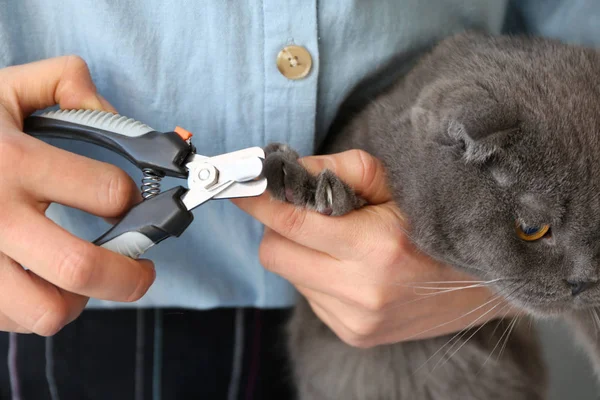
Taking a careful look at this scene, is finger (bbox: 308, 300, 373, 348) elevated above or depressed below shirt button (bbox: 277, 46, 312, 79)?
below

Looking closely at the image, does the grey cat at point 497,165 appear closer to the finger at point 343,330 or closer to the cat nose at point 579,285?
the cat nose at point 579,285

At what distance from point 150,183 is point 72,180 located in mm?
83

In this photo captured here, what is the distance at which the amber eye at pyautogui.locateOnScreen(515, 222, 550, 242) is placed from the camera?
0.75 m

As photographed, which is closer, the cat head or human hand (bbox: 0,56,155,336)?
human hand (bbox: 0,56,155,336)

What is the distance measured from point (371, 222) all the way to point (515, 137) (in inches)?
9.0

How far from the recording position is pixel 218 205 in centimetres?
85

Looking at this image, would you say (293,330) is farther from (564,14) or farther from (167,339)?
(564,14)

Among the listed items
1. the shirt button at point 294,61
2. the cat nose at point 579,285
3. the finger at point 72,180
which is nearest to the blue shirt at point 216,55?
the shirt button at point 294,61

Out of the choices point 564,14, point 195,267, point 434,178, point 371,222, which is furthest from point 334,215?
point 564,14

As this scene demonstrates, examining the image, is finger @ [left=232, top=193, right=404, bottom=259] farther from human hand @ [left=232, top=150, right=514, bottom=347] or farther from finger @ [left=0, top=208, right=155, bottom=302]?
finger @ [left=0, top=208, right=155, bottom=302]

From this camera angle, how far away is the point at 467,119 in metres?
0.69

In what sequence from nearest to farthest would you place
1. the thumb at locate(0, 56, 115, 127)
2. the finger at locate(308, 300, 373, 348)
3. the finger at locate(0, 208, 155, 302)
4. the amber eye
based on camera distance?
the finger at locate(0, 208, 155, 302)
the thumb at locate(0, 56, 115, 127)
the amber eye
the finger at locate(308, 300, 373, 348)

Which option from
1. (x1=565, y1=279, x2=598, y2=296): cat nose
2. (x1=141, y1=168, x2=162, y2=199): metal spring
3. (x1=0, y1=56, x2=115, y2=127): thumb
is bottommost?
(x1=565, y1=279, x2=598, y2=296): cat nose

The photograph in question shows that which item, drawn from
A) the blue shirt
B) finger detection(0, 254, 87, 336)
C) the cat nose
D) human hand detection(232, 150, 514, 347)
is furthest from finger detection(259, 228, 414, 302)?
finger detection(0, 254, 87, 336)
